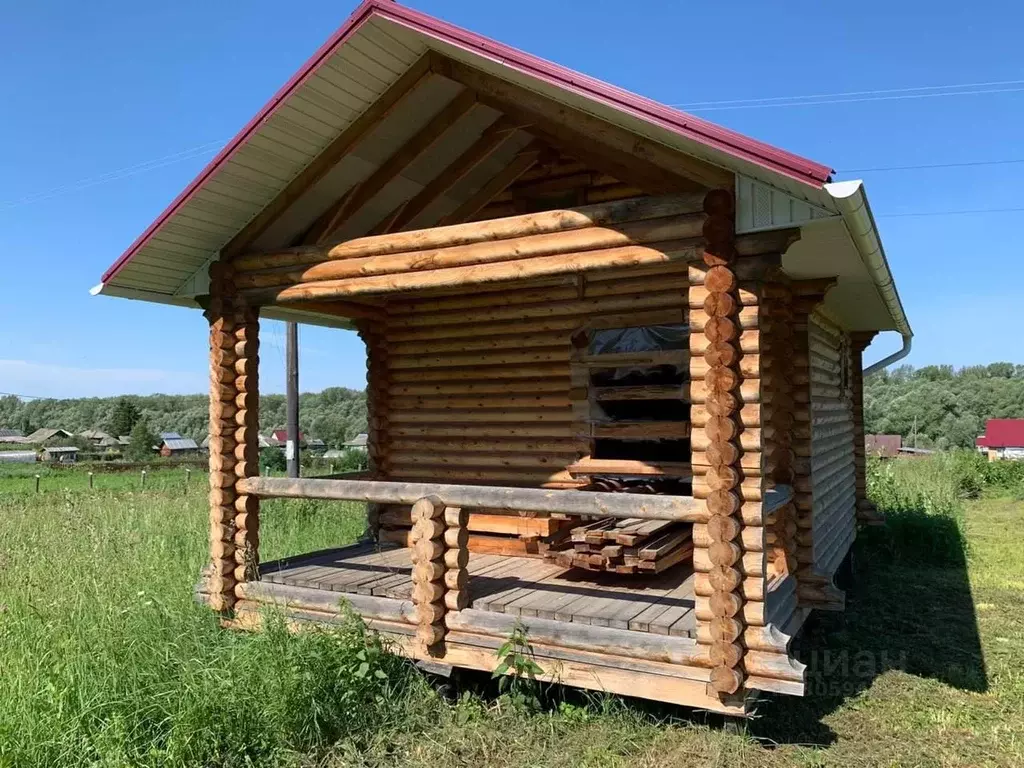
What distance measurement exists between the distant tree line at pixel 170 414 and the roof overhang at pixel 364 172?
68375 millimetres

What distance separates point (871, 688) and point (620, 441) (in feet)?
10.4

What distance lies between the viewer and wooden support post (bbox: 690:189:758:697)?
15.9 feet

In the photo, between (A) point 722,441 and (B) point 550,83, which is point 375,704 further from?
(B) point 550,83

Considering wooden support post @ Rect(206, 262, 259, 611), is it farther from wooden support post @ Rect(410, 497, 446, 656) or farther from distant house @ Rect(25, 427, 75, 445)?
distant house @ Rect(25, 427, 75, 445)

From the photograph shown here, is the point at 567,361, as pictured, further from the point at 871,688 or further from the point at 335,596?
the point at 871,688

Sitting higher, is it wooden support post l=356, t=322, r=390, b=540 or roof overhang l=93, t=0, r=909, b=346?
roof overhang l=93, t=0, r=909, b=346

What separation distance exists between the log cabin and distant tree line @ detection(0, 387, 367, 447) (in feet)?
221

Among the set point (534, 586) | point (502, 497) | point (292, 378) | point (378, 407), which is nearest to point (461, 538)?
point (502, 497)

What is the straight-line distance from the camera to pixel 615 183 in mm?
7625

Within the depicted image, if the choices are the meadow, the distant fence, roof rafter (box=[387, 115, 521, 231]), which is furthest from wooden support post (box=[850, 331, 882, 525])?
the distant fence

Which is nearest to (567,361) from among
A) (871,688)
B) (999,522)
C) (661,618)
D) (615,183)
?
(615,183)

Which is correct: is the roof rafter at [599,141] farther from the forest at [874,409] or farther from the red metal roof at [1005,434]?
the red metal roof at [1005,434]

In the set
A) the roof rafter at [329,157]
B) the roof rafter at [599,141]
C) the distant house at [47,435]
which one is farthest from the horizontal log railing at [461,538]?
the distant house at [47,435]

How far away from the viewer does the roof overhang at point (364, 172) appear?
4.62m
